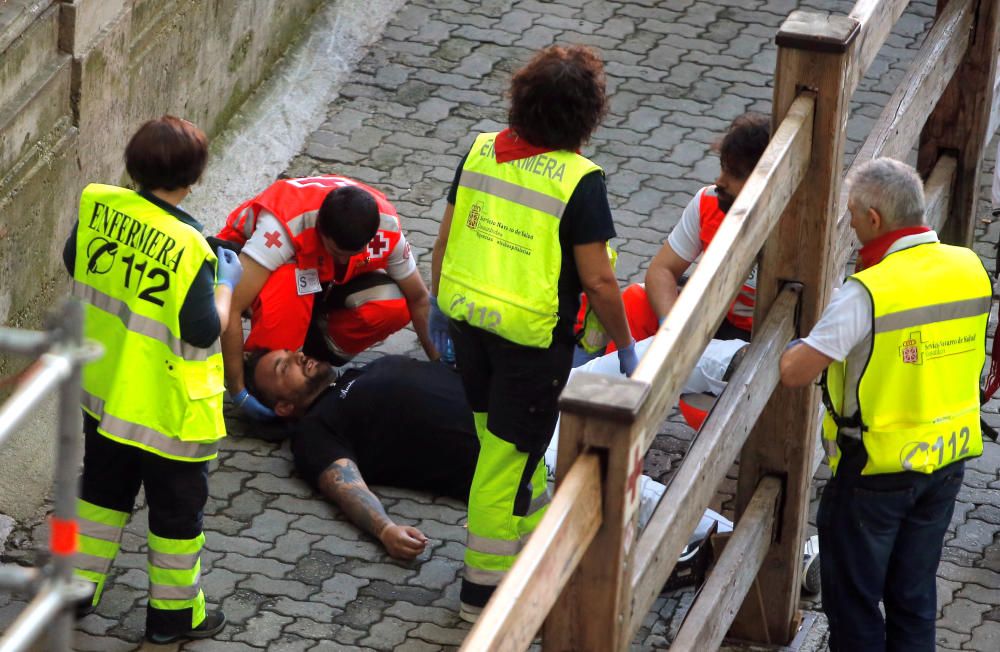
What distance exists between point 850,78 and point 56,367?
2.74 m

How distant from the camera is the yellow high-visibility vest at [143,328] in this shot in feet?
13.3

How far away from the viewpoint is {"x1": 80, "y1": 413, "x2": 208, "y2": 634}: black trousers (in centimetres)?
427

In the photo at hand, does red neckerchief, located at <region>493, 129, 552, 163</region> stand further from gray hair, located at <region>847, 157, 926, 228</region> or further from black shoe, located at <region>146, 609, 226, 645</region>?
black shoe, located at <region>146, 609, 226, 645</region>

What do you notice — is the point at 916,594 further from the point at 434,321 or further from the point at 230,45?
the point at 230,45

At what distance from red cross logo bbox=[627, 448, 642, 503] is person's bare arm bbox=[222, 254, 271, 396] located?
271 cm

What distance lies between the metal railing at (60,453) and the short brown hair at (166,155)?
215 centimetres

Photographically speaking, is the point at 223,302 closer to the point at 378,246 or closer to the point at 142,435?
the point at 142,435

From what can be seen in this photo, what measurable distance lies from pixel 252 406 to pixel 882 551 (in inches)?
92.8

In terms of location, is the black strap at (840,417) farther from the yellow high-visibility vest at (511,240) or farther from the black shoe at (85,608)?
the black shoe at (85,608)

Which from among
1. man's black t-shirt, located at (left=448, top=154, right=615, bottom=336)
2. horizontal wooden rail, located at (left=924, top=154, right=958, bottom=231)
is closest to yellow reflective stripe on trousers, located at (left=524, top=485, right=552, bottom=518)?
man's black t-shirt, located at (left=448, top=154, right=615, bottom=336)

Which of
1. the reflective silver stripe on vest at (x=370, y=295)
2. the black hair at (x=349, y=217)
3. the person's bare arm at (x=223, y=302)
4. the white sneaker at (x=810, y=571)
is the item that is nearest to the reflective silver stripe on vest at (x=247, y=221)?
the black hair at (x=349, y=217)

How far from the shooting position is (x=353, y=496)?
5051mm

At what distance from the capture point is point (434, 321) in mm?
4883

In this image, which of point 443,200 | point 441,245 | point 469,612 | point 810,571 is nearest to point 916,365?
point 810,571
